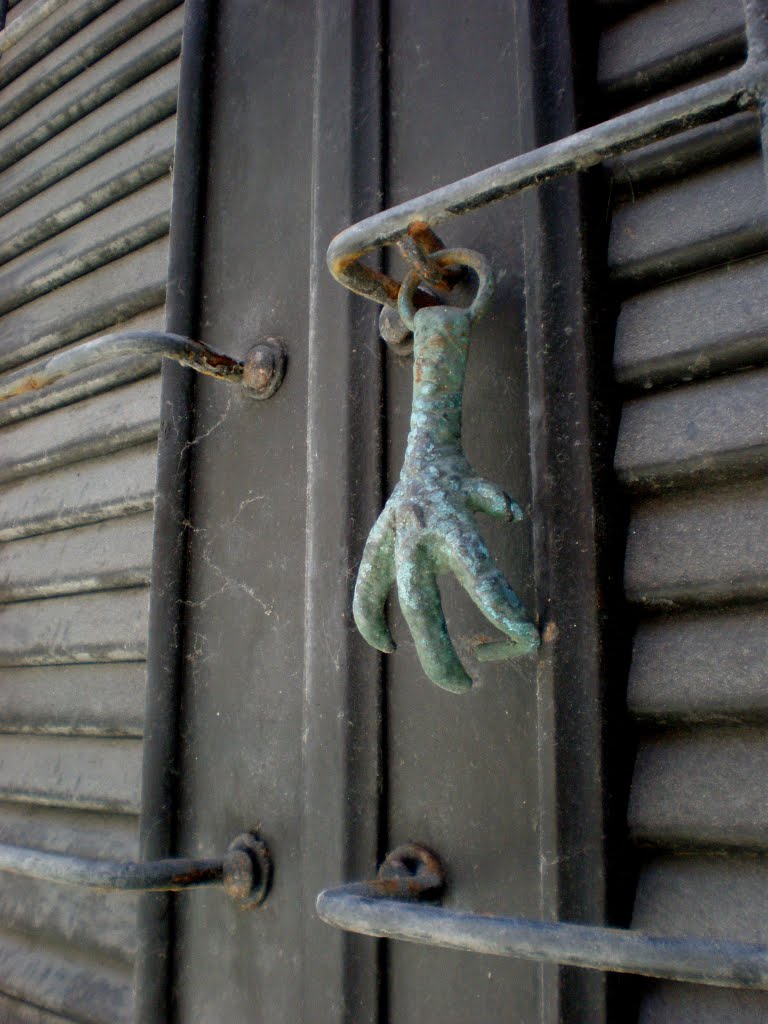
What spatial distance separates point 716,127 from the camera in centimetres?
83

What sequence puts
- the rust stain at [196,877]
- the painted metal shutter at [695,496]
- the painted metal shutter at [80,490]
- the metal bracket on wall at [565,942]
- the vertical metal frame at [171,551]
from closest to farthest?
the metal bracket on wall at [565,942] < the painted metal shutter at [695,496] < the rust stain at [196,877] < the vertical metal frame at [171,551] < the painted metal shutter at [80,490]

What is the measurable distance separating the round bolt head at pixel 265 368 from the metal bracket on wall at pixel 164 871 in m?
0.57

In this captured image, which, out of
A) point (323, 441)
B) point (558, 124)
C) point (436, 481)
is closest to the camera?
point (436, 481)

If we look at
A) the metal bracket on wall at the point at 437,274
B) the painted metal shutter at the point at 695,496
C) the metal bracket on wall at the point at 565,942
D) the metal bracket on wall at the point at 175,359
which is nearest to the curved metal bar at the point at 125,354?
the metal bracket on wall at the point at 175,359

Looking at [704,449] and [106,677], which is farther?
[106,677]

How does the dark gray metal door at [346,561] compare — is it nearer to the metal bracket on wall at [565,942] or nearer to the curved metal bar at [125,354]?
the curved metal bar at [125,354]

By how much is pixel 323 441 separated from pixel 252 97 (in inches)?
22.9

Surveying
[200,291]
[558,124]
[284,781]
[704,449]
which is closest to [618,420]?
[704,449]

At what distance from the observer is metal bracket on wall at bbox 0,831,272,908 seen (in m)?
0.90

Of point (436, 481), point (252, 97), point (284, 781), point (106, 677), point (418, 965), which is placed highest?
point (252, 97)

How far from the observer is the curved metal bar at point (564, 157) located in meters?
0.62

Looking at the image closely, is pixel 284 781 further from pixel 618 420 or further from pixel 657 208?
pixel 657 208

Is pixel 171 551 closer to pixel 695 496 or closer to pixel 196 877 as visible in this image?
pixel 196 877

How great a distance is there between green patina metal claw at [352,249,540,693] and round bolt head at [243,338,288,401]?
0.98ft
